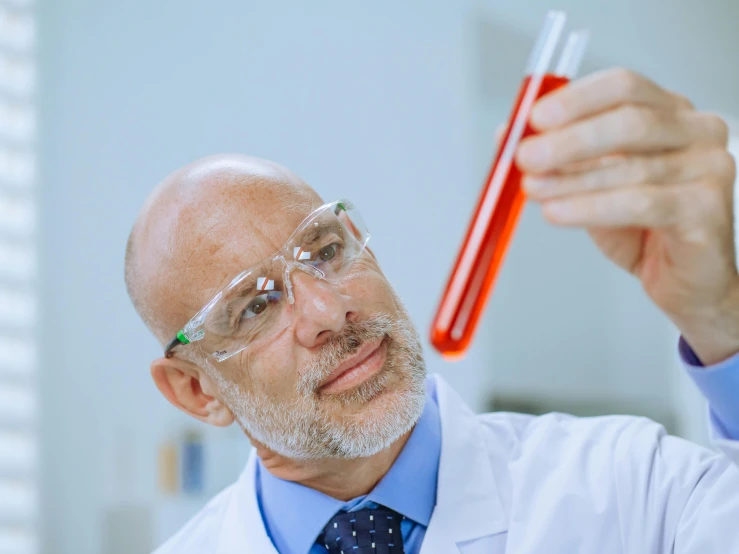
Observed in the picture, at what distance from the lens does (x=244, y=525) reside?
145 cm

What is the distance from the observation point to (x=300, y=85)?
287 cm

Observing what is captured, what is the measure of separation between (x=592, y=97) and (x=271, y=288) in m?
0.71

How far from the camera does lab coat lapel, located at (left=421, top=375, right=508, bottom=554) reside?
133cm

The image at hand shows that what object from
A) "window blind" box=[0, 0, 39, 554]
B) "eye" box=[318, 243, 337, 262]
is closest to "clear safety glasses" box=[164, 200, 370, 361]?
"eye" box=[318, 243, 337, 262]

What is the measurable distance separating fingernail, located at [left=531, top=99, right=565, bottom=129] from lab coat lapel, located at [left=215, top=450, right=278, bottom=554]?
0.91 m

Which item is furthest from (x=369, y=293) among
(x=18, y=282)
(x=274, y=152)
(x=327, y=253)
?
(x=274, y=152)

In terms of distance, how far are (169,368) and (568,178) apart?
961 millimetres

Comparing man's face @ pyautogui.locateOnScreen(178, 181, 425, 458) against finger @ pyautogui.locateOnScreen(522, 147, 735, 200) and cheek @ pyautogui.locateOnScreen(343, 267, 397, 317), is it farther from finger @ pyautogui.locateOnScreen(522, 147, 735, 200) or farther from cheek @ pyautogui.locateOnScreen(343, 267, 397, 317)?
finger @ pyautogui.locateOnScreen(522, 147, 735, 200)

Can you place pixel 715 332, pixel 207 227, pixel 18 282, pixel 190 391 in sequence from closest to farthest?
1. pixel 715 332
2. pixel 207 227
3. pixel 190 391
4. pixel 18 282

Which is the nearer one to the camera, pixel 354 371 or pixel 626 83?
pixel 626 83

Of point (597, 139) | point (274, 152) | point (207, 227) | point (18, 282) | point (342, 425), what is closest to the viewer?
Answer: point (597, 139)

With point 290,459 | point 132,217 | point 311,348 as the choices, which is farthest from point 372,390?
point 132,217

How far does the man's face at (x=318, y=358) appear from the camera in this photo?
1.28 metres

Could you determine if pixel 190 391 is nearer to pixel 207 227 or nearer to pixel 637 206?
pixel 207 227
